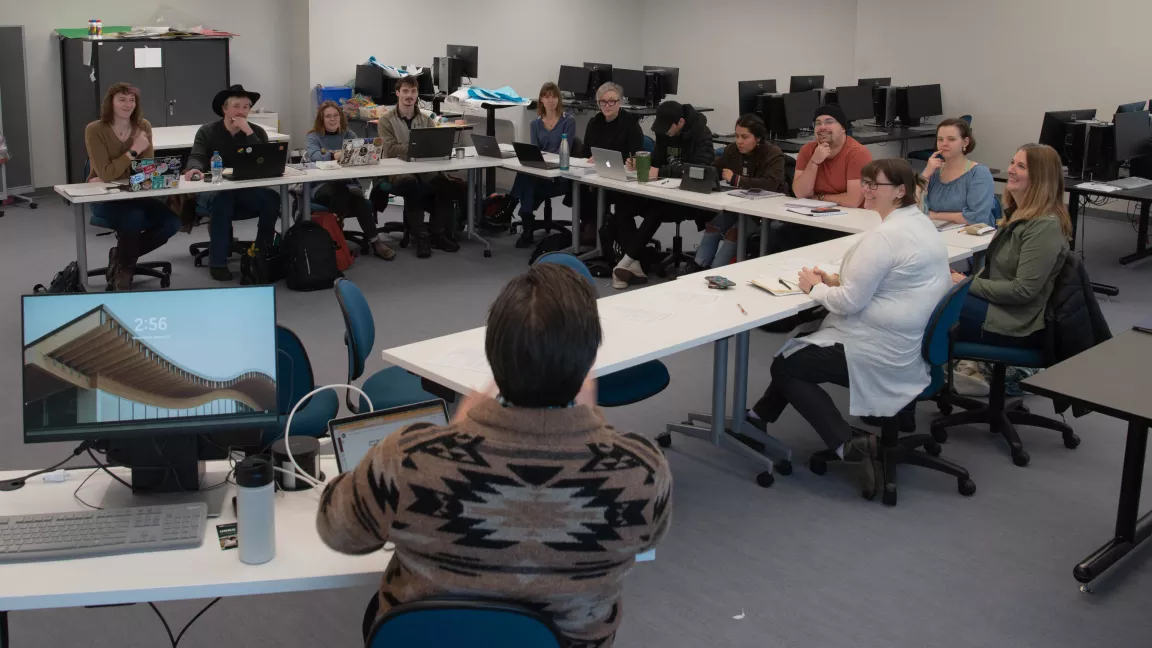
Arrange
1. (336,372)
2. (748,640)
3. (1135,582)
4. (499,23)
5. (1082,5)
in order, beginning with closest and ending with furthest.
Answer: (748,640), (1135,582), (336,372), (1082,5), (499,23)

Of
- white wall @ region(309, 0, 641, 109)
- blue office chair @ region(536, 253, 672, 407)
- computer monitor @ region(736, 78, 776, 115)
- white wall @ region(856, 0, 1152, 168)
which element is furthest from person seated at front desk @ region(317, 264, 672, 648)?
white wall @ region(309, 0, 641, 109)

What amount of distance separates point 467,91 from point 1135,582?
750cm

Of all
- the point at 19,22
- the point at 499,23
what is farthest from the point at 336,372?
the point at 499,23

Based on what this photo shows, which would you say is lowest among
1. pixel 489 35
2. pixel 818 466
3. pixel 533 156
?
pixel 818 466

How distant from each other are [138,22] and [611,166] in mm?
5052

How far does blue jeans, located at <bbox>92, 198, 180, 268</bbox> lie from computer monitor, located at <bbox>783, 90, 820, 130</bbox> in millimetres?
5544

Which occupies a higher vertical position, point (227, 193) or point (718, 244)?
point (227, 193)

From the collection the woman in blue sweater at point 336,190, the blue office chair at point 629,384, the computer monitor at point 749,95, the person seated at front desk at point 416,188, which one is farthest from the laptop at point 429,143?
the blue office chair at point 629,384

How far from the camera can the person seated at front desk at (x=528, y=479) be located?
1596 millimetres

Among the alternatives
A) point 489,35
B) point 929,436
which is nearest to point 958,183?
point 929,436

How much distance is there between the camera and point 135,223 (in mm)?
6328

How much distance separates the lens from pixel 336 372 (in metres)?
5.20

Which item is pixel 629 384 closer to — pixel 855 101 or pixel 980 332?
pixel 980 332

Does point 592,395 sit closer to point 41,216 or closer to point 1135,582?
point 1135,582
